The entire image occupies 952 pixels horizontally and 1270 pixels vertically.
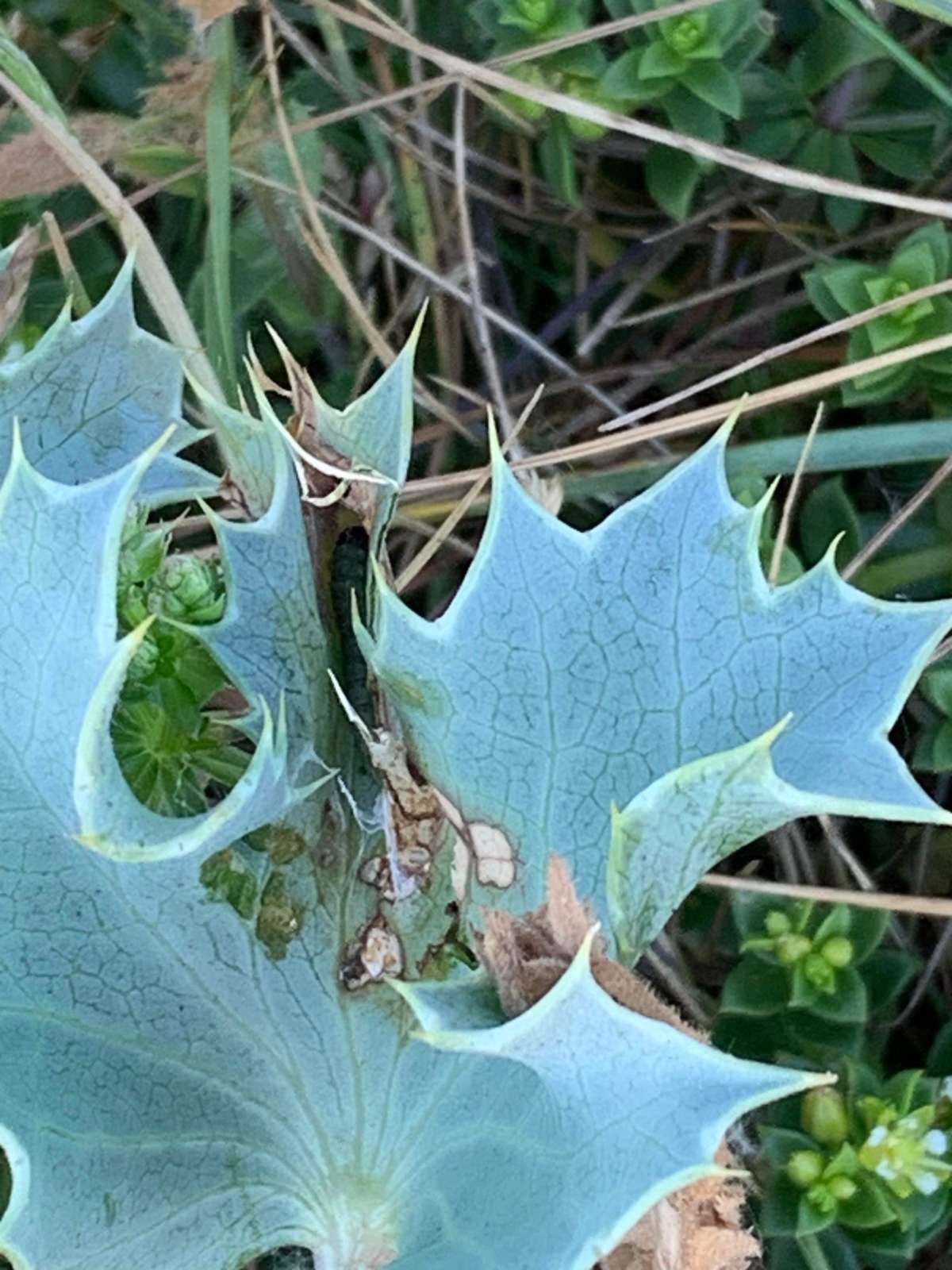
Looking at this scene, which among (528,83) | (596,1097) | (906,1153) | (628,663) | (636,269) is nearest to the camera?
(596,1097)

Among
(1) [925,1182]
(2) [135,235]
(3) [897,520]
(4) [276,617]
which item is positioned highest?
(2) [135,235]

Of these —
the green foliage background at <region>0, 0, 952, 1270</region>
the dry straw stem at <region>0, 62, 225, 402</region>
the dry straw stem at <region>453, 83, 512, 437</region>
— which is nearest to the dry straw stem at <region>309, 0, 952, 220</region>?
the green foliage background at <region>0, 0, 952, 1270</region>

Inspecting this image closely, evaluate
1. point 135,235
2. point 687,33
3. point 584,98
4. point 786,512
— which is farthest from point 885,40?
point 135,235

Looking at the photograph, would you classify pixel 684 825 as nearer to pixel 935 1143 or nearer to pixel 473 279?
pixel 935 1143

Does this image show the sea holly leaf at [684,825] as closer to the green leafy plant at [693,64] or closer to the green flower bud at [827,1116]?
the green flower bud at [827,1116]

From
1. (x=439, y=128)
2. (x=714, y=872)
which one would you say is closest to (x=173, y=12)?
(x=439, y=128)

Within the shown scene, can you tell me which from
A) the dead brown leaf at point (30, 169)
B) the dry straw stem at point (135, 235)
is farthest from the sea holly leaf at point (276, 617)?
the dead brown leaf at point (30, 169)

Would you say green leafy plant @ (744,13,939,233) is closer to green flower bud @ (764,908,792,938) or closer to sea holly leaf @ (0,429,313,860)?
green flower bud @ (764,908,792,938)
